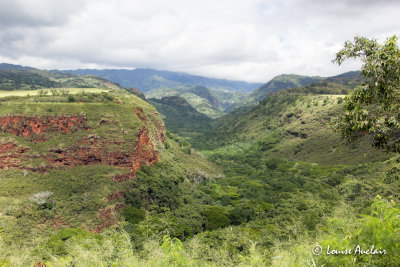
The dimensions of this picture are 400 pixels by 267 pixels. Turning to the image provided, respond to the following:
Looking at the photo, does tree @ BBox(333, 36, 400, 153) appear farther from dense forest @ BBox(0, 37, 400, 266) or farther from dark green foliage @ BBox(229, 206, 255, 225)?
dark green foliage @ BBox(229, 206, 255, 225)

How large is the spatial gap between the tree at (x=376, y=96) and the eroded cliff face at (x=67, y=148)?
36.4m

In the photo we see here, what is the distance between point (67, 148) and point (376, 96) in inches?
1587

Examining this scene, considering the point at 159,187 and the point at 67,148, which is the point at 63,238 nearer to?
the point at 67,148

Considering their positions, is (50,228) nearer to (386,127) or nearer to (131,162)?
(131,162)

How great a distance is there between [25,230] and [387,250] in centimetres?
3449

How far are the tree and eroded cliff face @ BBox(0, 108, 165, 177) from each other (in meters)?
36.4

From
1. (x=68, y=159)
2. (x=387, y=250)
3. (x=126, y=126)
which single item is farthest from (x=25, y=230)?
(x=387, y=250)

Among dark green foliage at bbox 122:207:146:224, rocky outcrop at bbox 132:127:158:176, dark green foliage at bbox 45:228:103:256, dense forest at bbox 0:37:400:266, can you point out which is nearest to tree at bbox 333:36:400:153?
dense forest at bbox 0:37:400:266

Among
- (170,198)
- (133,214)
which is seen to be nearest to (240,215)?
(170,198)

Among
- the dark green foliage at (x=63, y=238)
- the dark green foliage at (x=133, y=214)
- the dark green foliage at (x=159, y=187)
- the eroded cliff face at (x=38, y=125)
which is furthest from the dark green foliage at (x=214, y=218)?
the eroded cliff face at (x=38, y=125)

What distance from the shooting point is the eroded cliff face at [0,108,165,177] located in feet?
117

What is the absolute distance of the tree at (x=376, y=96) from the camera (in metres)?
9.69

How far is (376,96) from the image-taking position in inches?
404

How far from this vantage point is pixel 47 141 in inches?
1510
